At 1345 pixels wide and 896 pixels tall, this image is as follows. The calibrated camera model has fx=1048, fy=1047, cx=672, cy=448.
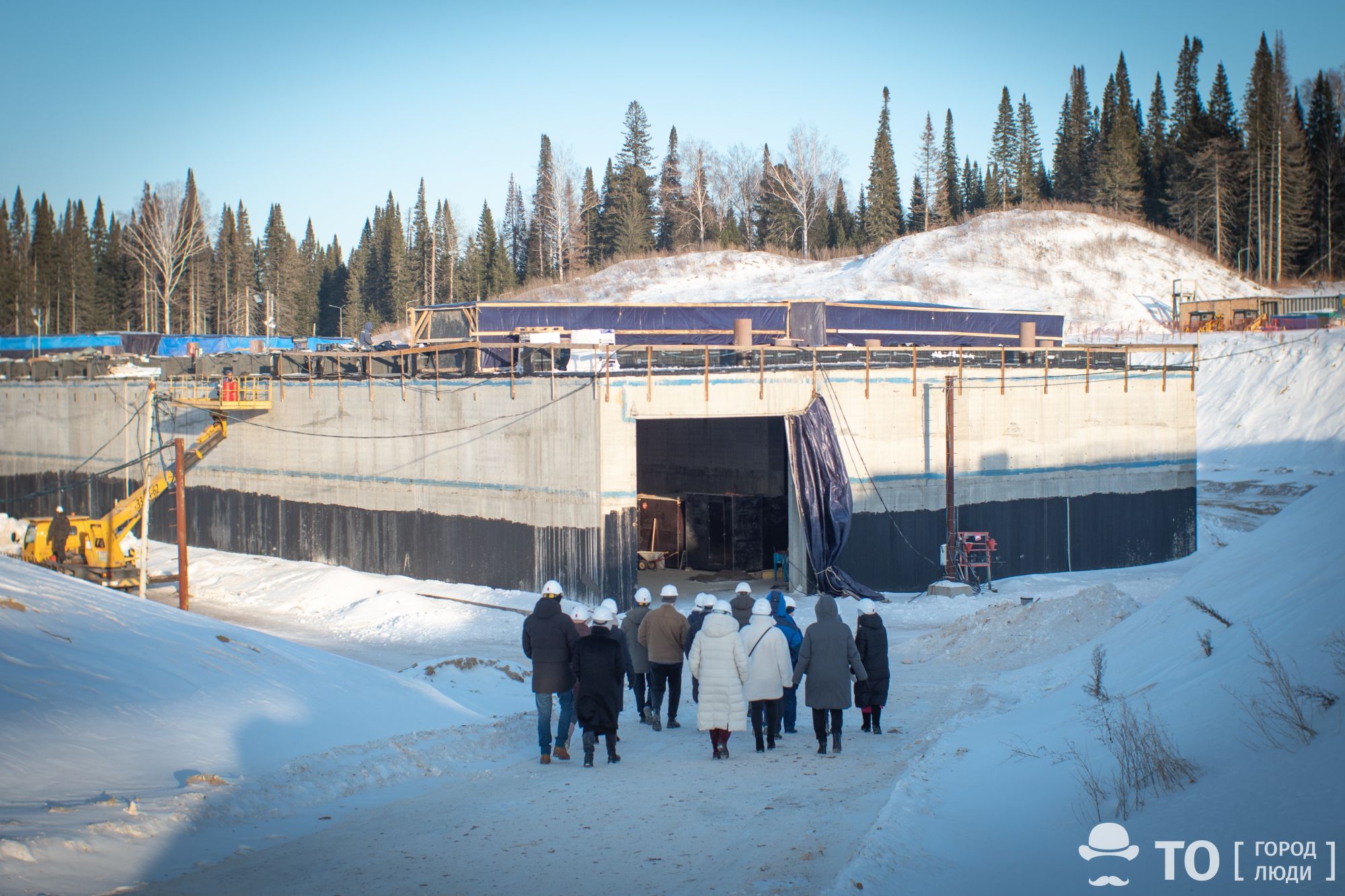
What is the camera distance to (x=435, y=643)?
19.7 m

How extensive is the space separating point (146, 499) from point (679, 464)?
13328 millimetres

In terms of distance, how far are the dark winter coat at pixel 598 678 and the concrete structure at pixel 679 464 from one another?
40.3 ft

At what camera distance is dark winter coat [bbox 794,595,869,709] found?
9188mm

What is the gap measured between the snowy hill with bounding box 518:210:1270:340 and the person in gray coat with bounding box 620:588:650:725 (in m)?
51.4

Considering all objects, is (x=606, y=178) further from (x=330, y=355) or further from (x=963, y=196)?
(x=330, y=355)

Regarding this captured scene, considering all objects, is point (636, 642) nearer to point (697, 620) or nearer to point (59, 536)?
point (697, 620)

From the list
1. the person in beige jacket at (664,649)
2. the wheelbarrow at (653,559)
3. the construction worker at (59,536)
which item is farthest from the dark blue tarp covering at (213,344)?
the person in beige jacket at (664,649)

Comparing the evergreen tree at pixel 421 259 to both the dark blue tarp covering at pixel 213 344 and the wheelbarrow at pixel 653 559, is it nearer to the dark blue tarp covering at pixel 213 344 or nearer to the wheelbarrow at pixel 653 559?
the dark blue tarp covering at pixel 213 344

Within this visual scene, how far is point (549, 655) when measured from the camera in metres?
8.82

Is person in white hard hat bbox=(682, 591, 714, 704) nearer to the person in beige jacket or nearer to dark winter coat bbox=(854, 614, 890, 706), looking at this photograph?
the person in beige jacket

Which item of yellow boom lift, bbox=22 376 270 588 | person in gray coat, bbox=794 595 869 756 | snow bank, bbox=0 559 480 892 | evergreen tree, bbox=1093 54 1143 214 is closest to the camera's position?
snow bank, bbox=0 559 480 892

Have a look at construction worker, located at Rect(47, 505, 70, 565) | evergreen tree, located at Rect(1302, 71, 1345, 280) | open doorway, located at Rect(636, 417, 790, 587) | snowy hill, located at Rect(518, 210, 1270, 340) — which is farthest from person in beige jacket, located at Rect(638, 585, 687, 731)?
evergreen tree, located at Rect(1302, 71, 1345, 280)

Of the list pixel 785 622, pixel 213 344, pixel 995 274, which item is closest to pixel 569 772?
Result: pixel 785 622

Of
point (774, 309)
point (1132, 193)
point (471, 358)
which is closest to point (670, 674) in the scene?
point (471, 358)
